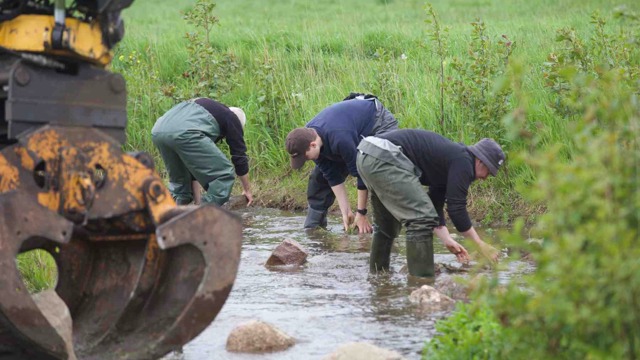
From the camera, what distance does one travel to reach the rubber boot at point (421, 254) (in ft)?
27.2

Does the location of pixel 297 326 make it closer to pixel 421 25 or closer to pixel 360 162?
pixel 360 162

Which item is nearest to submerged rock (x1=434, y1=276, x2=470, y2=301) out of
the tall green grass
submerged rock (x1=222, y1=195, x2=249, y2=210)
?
the tall green grass

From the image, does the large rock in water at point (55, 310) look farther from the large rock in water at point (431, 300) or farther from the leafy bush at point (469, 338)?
the large rock in water at point (431, 300)

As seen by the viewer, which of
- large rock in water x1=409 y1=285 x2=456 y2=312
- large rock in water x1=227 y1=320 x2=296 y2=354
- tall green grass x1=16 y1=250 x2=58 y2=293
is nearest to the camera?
large rock in water x1=227 y1=320 x2=296 y2=354

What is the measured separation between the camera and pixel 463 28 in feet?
51.8

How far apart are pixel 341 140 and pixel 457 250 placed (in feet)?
5.90

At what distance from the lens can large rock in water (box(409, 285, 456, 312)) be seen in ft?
24.2

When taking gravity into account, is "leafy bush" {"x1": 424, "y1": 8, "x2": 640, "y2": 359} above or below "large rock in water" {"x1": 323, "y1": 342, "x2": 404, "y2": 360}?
above

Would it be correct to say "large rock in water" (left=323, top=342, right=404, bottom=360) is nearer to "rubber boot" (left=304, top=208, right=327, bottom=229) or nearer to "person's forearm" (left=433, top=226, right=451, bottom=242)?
"person's forearm" (left=433, top=226, right=451, bottom=242)

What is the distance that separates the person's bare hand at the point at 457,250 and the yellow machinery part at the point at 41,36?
392 cm

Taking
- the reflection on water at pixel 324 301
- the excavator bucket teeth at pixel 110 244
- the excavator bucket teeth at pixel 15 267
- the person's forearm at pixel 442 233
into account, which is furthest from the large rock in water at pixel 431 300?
the excavator bucket teeth at pixel 15 267

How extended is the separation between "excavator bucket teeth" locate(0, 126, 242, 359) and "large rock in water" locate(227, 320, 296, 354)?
1.23 meters

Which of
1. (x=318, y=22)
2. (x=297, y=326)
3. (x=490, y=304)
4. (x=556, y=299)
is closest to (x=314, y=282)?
(x=297, y=326)

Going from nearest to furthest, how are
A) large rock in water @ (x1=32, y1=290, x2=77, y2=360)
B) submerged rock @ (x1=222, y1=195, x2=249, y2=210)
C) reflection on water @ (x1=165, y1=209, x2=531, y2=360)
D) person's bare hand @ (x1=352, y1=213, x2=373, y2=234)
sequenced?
large rock in water @ (x1=32, y1=290, x2=77, y2=360) → reflection on water @ (x1=165, y1=209, x2=531, y2=360) → person's bare hand @ (x1=352, y1=213, x2=373, y2=234) → submerged rock @ (x1=222, y1=195, x2=249, y2=210)
